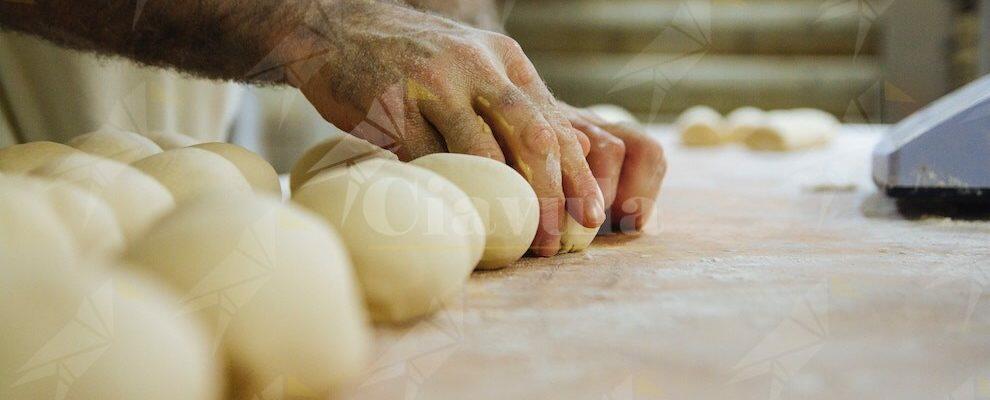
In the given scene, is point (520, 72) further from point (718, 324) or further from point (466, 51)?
point (718, 324)

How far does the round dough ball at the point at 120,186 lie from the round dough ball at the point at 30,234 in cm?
8

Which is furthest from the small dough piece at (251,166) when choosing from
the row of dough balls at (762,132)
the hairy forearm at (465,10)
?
the row of dough balls at (762,132)

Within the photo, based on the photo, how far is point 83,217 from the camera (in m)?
0.42

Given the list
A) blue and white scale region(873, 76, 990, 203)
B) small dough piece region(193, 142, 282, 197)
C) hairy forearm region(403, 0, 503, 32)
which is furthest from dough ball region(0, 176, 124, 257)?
hairy forearm region(403, 0, 503, 32)

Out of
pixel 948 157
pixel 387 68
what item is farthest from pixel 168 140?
pixel 948 157

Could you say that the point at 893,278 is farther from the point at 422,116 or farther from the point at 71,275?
the point at 71,275

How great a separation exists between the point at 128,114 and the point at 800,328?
125 centimetres

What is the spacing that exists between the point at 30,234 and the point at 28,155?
304 mm

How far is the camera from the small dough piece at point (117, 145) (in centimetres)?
68

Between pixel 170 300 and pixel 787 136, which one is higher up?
pixel 170 300

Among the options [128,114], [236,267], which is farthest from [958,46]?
[236,267]

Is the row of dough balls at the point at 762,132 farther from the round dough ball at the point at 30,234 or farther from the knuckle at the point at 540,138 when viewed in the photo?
the round dough ball at the point at 30,234

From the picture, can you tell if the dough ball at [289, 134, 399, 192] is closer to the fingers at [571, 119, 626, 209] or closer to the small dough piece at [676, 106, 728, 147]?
the fingers at [571, 119, 626, 209]

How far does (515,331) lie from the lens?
1.53 ft
